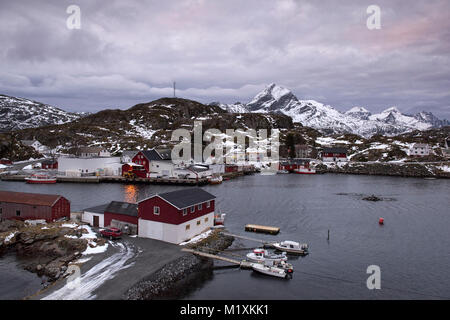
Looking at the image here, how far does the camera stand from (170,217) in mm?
29703

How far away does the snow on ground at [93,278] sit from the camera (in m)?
19.8

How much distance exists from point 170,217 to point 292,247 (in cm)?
1169

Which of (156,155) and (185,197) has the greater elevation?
(156,155)

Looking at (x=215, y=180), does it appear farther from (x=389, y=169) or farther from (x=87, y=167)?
(x=389, y=169)

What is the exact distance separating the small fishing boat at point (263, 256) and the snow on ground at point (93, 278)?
985cm

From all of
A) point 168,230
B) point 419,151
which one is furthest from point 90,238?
point 419,151

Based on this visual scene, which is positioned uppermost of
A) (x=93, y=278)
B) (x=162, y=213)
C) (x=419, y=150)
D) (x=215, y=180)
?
(x=419, y=150)

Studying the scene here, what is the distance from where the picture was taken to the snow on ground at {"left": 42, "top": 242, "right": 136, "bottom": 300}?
778 inches

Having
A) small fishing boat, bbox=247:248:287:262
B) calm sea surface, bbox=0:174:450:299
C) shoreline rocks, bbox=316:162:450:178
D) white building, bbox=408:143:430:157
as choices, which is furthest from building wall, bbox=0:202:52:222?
white building, bbox=408:143:430:157

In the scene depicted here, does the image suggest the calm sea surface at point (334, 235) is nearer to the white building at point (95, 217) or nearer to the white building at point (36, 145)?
the white building at point (95, 217)

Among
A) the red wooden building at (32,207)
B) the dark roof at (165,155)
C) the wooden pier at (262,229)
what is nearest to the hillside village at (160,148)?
the dark roof at (165,155)

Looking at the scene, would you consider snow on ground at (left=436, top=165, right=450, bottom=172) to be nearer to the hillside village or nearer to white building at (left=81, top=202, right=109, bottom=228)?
the hillside village
